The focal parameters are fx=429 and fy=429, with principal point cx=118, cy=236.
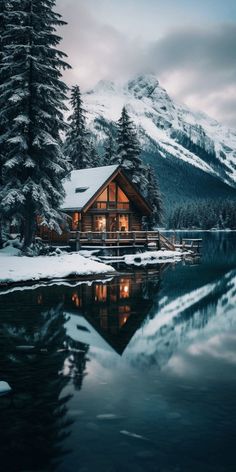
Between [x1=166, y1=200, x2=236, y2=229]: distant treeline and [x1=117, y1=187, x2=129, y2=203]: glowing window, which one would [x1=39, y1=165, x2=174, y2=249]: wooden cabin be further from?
[x1=166, y1=200, x2=236, y2=229]: distant treeline

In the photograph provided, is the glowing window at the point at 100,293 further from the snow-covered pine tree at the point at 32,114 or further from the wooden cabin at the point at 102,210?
the wooden cabin at the point at 102,210

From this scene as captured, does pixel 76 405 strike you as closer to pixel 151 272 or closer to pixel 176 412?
pixel 176 412

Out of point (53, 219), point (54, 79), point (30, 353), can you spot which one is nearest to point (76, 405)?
point (30, 353)

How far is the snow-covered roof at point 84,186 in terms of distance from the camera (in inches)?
1603

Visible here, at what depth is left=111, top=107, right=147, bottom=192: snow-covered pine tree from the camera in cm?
4803

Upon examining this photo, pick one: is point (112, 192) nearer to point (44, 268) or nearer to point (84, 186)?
point (84, 186)

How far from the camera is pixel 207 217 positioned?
599 ft

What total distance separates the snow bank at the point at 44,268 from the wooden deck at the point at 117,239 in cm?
1014

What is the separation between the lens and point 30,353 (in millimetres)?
11312

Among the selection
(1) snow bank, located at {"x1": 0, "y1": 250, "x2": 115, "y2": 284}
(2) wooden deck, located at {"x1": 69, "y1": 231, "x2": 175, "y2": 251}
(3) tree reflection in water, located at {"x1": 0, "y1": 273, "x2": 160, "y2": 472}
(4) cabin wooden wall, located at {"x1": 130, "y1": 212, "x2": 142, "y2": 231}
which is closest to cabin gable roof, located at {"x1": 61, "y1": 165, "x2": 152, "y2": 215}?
(4) cabin wooden wall, located at {"x1": 130, "y1": 212, "x2": 142, "y2": 231}

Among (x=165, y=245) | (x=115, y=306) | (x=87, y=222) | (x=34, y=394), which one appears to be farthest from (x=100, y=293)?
(x=165, y=245)

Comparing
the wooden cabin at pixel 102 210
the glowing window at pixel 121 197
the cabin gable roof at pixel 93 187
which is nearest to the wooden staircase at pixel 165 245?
the wooden cabin at pixel 102 210

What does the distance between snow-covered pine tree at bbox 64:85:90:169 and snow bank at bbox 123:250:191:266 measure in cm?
2007

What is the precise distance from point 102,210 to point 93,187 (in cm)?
326
